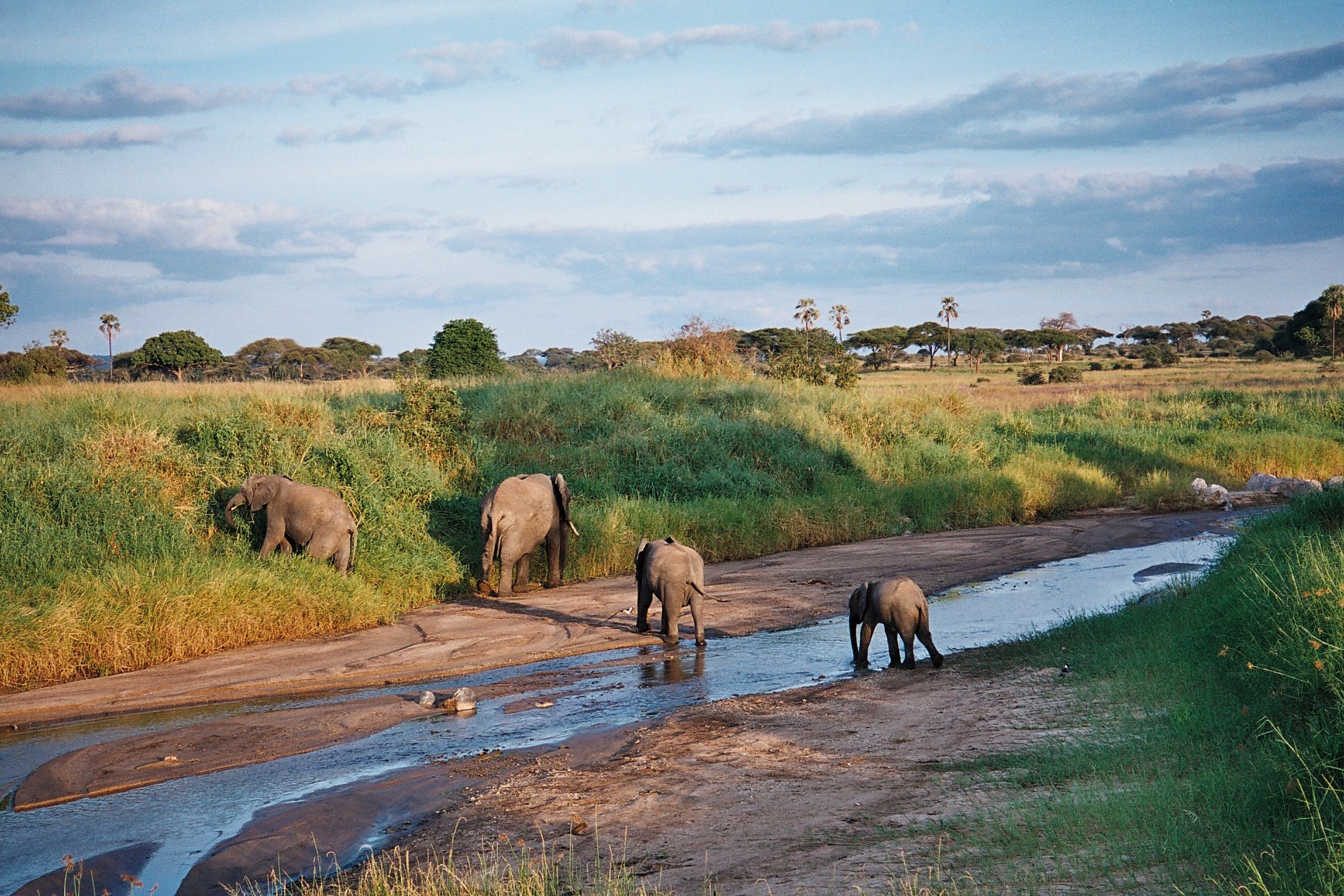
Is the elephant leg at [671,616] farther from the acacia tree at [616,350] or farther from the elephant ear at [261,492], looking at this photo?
the acacia tree at [616,350]

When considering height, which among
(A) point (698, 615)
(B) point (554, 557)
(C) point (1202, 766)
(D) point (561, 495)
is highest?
(D) point (561, 495)

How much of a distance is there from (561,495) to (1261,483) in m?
16.8

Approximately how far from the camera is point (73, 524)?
1252 cm

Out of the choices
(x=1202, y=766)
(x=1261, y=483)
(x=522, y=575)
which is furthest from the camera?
(x=1261, y=483)

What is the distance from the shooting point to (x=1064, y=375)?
55.2 m

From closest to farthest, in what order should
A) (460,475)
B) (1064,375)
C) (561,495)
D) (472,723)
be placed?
1. (472,723)
2. (561,495)
3. (460,475)
4. (1064,375)

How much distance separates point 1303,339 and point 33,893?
69056 mm

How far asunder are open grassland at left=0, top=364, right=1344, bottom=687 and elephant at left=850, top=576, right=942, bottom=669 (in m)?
6.04

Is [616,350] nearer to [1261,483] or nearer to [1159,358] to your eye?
[1261,483]

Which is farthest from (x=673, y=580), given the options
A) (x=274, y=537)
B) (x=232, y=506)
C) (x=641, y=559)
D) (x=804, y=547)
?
(x=804, y=547)

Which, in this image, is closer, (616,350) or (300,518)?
(300,518)

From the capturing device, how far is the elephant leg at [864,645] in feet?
32.8

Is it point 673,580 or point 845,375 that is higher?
point 845,375

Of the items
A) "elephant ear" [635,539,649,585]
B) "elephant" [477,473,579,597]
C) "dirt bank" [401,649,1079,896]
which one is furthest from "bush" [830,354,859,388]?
"dirt bank" [401,649,1079,896]
